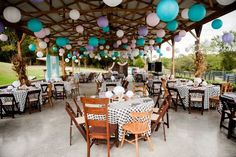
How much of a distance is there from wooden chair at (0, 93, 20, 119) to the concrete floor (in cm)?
43

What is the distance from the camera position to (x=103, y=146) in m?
3.55

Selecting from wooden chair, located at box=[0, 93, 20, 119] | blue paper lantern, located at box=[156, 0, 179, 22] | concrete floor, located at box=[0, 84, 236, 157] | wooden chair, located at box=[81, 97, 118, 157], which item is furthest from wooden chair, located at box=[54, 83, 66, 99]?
blue paper lantern, located at box=[156, 0, 179, 22]

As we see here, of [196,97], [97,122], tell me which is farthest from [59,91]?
[97,122]

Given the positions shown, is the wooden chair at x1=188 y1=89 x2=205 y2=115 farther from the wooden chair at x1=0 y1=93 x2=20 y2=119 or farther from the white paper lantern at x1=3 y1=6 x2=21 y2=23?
the wooden chair at x1=0 y1=93 x2=20 y2=119

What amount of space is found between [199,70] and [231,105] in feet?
14.6

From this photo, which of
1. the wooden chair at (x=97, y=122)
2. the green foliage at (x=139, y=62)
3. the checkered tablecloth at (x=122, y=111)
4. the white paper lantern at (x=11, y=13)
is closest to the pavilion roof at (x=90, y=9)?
the white paper lantern at (x=11, y=13)

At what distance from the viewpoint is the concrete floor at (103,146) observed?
10.8 ft

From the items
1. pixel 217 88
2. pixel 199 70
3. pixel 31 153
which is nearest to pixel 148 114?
pixel 31 153

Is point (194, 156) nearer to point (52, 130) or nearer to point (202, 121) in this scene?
point (202, 121)

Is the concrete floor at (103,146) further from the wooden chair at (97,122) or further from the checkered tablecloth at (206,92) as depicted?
the checkered tablecloth at (206,92)

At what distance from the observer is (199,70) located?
802 centimetres

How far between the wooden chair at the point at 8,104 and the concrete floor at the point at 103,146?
43 cm

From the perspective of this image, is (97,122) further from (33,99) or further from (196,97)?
(196,97)

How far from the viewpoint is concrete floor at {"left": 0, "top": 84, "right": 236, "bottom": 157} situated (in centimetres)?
330
